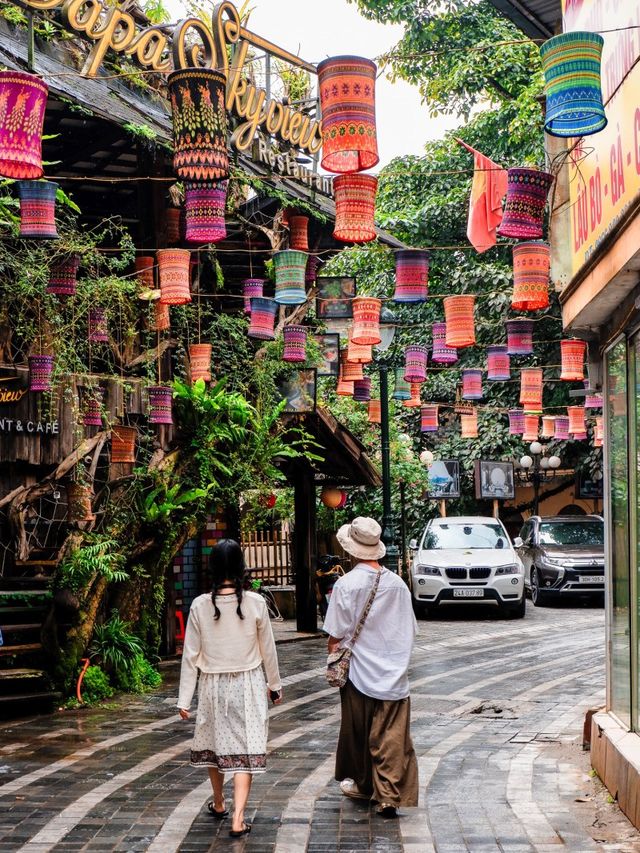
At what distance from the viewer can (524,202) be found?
930cm

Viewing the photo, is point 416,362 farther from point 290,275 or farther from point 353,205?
point 353,205

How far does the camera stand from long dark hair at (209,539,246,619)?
6.84 metres

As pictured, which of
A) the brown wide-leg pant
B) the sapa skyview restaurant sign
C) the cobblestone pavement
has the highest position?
the sapa skyview restaurant sign

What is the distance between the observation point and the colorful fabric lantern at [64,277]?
454 inches

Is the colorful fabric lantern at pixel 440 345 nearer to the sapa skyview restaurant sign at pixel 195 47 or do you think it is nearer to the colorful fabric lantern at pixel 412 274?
the sapa skyview restaurant sign at pixel 195 47

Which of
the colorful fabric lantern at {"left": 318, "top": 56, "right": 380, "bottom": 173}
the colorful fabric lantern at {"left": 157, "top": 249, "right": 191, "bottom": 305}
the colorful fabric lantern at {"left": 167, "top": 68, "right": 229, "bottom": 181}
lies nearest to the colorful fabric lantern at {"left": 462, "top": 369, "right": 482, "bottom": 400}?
the colorful fabric lantern at {"left": 157, "top": 249, "right": 191, "bottom": 305}

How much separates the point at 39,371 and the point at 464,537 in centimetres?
1286

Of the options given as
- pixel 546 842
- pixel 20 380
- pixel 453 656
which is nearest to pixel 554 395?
pixel 453 656

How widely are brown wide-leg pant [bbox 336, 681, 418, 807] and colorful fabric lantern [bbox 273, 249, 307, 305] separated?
6208mm

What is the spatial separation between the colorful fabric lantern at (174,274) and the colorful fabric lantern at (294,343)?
3047 millimetres

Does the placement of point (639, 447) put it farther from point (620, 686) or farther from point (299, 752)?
point (299, 752)

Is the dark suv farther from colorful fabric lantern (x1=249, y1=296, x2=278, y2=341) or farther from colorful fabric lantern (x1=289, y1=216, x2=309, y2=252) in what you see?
colorful fabric lantern (x1=249, y1=296, x2=278, y2=341)

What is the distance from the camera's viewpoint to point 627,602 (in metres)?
7.28

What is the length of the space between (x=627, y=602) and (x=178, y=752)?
3.86 meters
